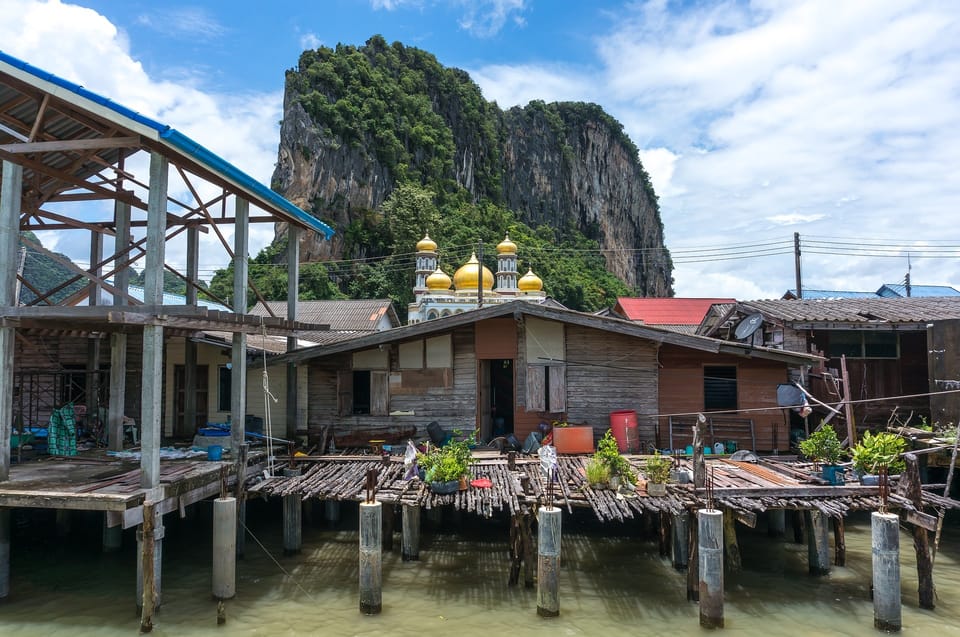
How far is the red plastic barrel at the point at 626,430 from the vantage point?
14.8m

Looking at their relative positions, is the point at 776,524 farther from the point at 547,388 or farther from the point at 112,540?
the point at 112,540

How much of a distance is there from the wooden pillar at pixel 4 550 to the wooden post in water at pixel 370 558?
6.30 m

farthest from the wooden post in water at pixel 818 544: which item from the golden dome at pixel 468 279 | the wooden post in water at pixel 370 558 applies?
the golden dome at pixel 468 279

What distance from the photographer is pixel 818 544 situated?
11.8 metres

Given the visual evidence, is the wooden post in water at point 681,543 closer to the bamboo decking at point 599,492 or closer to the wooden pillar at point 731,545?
the wooden pillar at point 731,545

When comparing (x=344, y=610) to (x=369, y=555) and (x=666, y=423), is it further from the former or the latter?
(x=666, y=423)

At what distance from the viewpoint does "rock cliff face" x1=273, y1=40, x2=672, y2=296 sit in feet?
175

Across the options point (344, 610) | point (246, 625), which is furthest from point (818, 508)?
point (246, 625)

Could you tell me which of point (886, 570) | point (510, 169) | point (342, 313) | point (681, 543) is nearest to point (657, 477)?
point (681, 543)

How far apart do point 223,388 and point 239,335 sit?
454cm

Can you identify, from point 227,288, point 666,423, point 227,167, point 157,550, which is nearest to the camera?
point 157,550

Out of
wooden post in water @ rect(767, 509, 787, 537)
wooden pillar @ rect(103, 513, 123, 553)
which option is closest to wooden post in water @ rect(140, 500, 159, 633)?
wooden pillar @ rect(103, 513, 123, 553)

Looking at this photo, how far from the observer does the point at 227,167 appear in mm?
11562

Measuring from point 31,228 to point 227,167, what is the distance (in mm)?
6848
